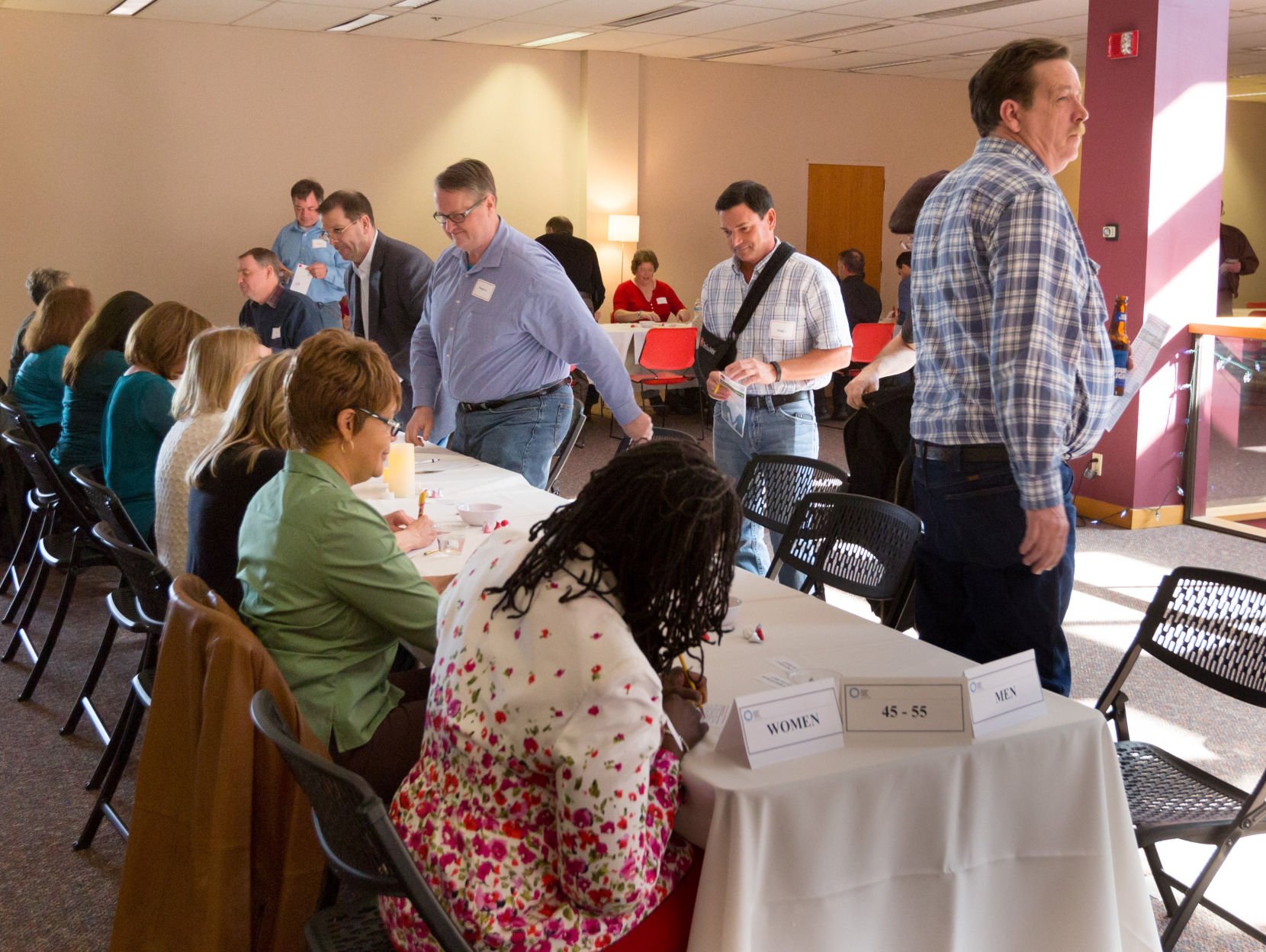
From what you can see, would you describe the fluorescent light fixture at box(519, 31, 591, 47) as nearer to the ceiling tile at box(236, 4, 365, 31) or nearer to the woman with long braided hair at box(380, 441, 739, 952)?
the ceiling tile at box(236, 4, 365, 31)

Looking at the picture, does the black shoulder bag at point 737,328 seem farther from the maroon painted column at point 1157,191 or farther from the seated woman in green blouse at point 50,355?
the maroon painted column at point 1157,191

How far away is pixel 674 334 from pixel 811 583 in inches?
229

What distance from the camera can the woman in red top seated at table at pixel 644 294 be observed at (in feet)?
32.8

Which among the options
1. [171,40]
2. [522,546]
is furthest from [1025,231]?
[171,40]

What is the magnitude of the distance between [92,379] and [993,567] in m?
3.28

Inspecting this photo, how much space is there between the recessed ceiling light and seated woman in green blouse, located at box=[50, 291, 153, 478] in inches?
223

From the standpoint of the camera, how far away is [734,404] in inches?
150

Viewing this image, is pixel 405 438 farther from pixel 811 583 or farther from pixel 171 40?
pixel 171 40

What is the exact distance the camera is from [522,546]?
148cm

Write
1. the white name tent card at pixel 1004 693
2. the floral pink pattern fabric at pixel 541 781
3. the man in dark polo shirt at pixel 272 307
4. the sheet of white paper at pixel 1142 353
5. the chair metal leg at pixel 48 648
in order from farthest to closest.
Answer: the man in dark polo shirt at pixel 272 307
the chair metal leg at pixel 48 648
the sheet of white paper at pixel 1142 353
the white name tent card at pixel 1004 693
the floral pink pattern fabric at pixel 541 781

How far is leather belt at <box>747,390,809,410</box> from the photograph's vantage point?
12.5 ft

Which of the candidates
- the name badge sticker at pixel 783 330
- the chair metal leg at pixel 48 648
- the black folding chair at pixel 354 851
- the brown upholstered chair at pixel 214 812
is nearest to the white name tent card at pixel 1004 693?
the black folding chair at pixel 354 851

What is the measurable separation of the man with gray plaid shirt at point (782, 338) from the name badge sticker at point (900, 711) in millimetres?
2107

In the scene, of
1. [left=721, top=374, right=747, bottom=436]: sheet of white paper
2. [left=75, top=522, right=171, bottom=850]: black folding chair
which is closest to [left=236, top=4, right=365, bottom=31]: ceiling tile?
[left=721, top=374, right=747, bottom=436]: sheet of white paper
